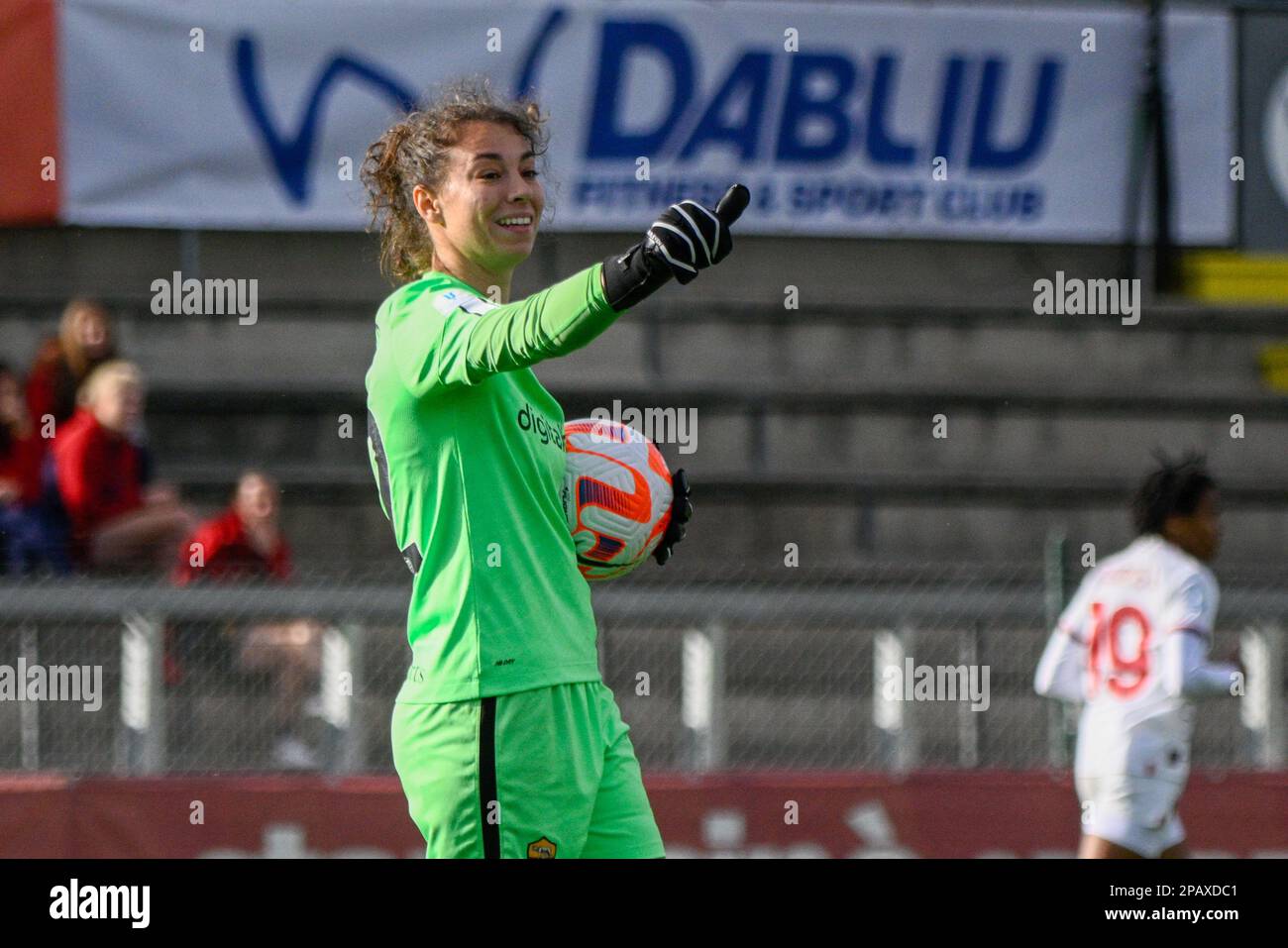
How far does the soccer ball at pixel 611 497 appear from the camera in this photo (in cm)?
414

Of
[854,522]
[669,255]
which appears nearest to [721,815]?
[854,522]

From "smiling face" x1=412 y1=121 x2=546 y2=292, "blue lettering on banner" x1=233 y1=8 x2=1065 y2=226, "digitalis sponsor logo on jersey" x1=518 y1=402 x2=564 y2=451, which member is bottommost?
"digitalis sponsor logo on jersey" x1=518 y1=402 x2=564 y2=451

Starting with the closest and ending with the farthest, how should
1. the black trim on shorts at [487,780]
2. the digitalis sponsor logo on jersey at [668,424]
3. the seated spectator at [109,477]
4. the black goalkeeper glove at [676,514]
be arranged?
1. the black trim on shorts at [487,780]
2. the black goalkeeper glove at [676,514]
3. the seated spectator at [109,477]
4. the digitalis sponsor logo on jersey at [668,424]

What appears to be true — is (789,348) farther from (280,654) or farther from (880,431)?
(280,654)

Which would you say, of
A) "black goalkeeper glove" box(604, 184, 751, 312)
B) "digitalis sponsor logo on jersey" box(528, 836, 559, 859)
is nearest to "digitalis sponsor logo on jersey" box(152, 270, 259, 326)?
"digitalis sponsor logo on jersey" box(528, 836, 559, 859)

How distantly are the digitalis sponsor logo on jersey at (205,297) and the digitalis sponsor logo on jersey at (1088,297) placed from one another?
4.24m

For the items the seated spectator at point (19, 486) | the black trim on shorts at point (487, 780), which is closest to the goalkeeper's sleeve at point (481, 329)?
the black trim on shorts at point (487, 780)

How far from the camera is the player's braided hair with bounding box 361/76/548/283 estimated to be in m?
4.09

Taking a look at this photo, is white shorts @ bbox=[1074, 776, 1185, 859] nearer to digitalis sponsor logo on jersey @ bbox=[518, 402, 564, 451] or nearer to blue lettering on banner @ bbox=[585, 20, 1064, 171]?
digitalis sponsor logo on jersey @ bbox=[518, 402, 564, 451]

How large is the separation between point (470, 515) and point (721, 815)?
449 centimetres

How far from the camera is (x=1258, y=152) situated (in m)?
11.8

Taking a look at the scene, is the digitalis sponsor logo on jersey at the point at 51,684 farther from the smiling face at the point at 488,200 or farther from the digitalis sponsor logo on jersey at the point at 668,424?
the smiling face at the point at 488,200

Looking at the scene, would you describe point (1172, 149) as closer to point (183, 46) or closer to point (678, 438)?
point (678, 438)

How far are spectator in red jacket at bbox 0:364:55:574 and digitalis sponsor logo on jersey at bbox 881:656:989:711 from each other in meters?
3.48
